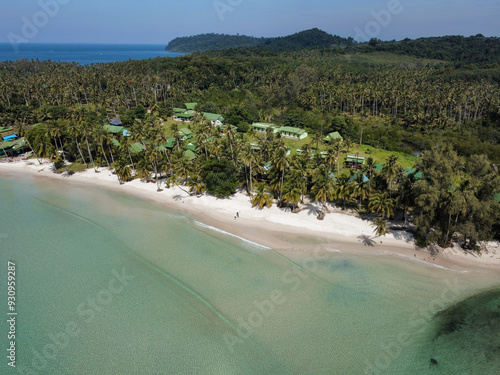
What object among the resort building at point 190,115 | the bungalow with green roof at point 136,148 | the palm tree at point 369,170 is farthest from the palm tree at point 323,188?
the resort building at point 190,115

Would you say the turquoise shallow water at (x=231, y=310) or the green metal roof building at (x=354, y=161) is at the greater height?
the green metal roof building at (x=354, y=161)

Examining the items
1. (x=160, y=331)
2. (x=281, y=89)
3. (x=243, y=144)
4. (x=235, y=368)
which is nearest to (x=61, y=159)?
(x=243, y=144)

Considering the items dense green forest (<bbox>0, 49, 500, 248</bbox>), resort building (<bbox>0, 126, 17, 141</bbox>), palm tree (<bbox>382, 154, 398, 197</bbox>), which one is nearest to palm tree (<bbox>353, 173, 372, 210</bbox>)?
dense green forest (<bbox>0, 49, 500, 248</bbox>)

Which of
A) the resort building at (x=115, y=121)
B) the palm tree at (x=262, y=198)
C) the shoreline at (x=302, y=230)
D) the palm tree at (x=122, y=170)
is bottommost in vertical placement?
the shoreline at (x=302, y=230)

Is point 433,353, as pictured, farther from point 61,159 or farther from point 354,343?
point 61,159

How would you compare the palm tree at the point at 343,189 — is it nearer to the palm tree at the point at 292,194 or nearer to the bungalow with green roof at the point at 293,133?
the palm tree at the point at 292,194

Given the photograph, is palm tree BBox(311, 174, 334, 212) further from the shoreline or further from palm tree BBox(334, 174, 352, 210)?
the shoreline
